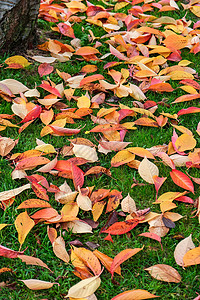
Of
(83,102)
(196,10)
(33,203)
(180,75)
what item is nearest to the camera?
(33,203)

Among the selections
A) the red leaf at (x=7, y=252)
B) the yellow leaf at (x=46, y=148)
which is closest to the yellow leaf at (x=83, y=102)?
the yellow leaf at (x=46, y=148)

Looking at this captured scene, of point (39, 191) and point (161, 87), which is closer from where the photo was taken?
point (39, 191)

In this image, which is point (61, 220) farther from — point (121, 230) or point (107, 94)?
point (107, 94)

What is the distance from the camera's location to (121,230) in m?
1.83

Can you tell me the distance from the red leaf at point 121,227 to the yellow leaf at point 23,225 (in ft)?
1.26

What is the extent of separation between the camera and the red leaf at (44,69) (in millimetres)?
2945

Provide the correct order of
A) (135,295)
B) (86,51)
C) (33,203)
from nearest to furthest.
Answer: (135,295), (33,203), (86,51)

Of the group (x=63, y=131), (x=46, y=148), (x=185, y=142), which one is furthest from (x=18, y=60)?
(x=185, y=142)

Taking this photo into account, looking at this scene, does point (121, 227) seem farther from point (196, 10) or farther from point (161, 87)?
point (196, 10)

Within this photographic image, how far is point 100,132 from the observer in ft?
8.18

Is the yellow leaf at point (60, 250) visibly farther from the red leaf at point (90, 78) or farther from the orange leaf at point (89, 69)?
the orange leaf at point (89, 69)

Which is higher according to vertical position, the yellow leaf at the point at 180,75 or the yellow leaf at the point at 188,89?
the yellow leaf at the point at 180,75

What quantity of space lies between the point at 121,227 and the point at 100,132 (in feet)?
2.78

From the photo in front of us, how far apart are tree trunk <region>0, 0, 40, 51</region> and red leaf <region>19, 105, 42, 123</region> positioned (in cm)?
81
